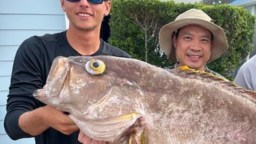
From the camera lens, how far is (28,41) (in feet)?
9.11

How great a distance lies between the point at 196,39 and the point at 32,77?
1485 millimetres

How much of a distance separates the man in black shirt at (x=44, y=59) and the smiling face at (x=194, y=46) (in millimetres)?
784

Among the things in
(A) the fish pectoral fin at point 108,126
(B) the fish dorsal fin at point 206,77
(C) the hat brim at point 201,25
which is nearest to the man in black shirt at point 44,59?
(A) the fish pectoral fin at point 108,126

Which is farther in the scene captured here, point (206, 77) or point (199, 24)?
point (199, 24)

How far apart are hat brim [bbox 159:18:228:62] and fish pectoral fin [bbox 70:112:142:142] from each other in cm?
178

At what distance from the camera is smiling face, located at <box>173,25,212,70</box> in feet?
11.7

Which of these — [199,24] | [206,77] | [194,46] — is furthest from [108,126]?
[199,24]

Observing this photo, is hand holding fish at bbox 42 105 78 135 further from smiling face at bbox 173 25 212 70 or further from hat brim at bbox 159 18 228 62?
hat brim at bbox 159 18 228 62

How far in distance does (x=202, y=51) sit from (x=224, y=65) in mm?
4147

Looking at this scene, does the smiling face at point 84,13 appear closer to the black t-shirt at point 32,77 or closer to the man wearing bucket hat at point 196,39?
the black t-shirt at point 32,77

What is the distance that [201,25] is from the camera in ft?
11.9

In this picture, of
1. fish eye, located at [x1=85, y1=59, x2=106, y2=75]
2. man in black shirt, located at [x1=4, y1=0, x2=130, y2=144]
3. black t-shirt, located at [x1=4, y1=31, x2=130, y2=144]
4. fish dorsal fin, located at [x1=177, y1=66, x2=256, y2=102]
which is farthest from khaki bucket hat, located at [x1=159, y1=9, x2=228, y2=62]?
fish eye, located at [x1=85, y1=59, x2=106, y2=75]

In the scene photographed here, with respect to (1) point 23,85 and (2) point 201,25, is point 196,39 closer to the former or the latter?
(2) point 201,25

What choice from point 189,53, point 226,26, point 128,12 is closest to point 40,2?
point 128,12
